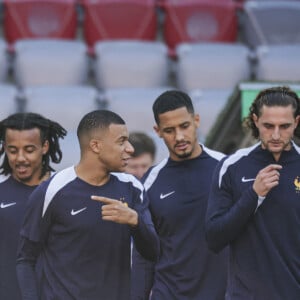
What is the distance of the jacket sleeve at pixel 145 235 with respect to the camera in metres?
4.60

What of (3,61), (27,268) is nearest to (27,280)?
(27,268)

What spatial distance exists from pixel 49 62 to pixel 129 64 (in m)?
0.75

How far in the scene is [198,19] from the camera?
1051 cm

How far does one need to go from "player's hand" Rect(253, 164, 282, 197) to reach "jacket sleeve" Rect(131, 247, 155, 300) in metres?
1.16

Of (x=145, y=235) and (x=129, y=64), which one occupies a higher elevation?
(x=129, y=64)

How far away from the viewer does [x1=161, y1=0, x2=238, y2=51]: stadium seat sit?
10.5 metres

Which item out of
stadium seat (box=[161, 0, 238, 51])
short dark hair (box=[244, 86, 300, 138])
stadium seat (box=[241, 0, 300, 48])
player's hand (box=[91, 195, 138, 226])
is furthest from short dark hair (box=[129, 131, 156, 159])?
stadium seat (box=[241, 0, 300, 48])

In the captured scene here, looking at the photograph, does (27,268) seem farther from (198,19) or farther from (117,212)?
(198,19)

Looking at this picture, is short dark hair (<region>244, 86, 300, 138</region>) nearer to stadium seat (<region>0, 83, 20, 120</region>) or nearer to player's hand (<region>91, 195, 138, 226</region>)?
player's hand (<region>91, 195, 138, 226</region>)

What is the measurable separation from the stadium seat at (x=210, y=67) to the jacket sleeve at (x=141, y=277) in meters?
4.33

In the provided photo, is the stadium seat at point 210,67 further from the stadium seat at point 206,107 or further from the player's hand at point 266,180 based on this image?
the player's hand at point 266,180

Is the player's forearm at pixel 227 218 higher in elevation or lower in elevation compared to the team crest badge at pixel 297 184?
lower

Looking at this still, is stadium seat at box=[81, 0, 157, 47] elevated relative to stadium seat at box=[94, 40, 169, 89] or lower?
elevated

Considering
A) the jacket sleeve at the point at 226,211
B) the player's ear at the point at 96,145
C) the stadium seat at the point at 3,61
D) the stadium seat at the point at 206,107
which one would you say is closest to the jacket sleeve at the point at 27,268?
the player's ear at the point at 96,145
